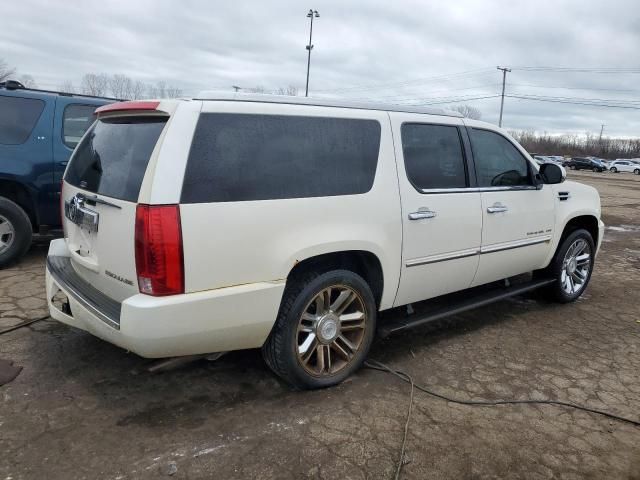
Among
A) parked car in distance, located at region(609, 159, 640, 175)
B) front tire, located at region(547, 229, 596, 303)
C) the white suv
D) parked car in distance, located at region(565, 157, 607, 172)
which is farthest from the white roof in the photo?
parked car in distance, located at region(609, 159, 640, 175)

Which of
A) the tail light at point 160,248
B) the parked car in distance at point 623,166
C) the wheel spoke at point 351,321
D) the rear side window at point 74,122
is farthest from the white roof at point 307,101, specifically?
the parked car in distance at point 623,166

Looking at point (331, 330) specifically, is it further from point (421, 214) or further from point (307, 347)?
point (421, 214)

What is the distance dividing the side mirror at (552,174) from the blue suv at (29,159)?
4.89m

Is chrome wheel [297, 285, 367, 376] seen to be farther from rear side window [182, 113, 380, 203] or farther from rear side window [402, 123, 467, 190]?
rear side window [402, 123, 467, 190]

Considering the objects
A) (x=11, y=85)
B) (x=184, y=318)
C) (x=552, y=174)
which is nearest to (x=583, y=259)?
(x=552, y=174)

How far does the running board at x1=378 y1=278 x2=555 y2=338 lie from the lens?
3695mm

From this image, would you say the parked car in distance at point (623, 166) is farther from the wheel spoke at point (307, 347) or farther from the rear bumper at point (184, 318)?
the rear bumper at point (184, 318)

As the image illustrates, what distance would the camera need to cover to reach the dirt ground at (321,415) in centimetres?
260

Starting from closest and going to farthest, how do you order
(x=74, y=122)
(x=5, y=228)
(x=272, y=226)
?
(x=272, y=226) < (x=5, y=228) < (x=74, y=122)

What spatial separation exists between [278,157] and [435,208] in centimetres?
127

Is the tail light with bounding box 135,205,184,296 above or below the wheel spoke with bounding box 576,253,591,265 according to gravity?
above

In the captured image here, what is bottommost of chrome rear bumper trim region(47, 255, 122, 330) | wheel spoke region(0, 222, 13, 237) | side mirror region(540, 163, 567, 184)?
wheel spoke region(0, 222, 13, 237)

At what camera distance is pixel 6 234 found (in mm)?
5547

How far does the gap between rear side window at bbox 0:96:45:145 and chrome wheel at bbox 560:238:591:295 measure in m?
5.68
